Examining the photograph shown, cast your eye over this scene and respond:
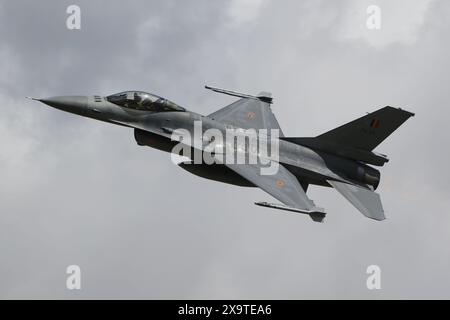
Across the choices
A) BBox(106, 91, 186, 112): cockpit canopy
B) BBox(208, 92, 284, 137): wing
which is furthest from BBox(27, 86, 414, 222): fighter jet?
BBox(208, 92, 284, 137): wing

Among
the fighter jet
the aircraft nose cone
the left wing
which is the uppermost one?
the left wing

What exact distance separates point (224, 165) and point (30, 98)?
24.9ft

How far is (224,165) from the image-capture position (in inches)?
1437

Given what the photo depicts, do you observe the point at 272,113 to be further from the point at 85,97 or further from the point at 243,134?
the point at 85,97

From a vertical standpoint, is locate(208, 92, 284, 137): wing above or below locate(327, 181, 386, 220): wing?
above

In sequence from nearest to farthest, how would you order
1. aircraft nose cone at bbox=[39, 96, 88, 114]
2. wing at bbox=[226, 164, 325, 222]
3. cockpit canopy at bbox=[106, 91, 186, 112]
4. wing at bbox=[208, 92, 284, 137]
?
wing at bbox=[226, 164, 325, 222], aircraft nose cone at bbox=[39, 96, 88, 114], cockpit canopy at bbox=[106, 91, 186, 112], wing at bbox=[208, 92, 284, 137]

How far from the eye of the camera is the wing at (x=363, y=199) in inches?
1431

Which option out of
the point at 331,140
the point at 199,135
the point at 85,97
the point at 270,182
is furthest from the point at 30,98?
the point at 331,140

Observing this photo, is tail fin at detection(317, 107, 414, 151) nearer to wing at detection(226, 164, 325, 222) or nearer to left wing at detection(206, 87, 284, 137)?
wing at detection(226, 164, 325, 222)

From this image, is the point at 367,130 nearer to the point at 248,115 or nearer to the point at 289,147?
the point at 289,147

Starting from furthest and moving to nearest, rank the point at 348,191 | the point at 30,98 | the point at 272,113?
the point at 272,113 → the point at 348,191 → the point at 30,98

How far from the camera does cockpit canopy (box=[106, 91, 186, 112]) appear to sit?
36250mm

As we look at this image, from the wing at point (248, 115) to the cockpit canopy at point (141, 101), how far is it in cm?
377

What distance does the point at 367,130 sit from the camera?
37.6 meters
